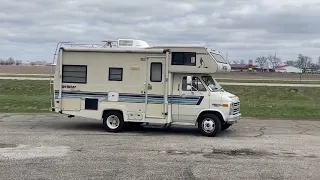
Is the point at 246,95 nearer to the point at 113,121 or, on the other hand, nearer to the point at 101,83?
the point at 113,121

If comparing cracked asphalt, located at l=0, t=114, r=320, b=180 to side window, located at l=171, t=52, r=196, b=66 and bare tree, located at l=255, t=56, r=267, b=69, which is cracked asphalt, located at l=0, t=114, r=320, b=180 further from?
bare tree, located at l=255, t=56, r=267, b=69

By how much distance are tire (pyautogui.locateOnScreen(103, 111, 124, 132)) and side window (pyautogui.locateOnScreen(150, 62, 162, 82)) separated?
1539 mm

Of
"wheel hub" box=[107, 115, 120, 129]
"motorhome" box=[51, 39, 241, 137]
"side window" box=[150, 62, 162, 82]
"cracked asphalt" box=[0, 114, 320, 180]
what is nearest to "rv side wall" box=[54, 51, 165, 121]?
"motorhome" box=[51, 39, 241, 137]

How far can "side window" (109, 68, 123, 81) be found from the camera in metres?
13.4

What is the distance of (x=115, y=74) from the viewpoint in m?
13.5

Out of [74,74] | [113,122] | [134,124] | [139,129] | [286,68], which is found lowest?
[139,129]

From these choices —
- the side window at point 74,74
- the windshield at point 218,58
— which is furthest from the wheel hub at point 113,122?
the windshield at point 218,58

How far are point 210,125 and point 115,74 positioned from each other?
131 inches

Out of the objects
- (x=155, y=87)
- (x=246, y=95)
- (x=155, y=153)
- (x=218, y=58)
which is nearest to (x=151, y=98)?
(x=155, y=87)

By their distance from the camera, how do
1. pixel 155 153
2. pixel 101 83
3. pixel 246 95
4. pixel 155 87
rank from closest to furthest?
pixel 155 153, pixel 155 87, pixel 101 83, pixel 246 95

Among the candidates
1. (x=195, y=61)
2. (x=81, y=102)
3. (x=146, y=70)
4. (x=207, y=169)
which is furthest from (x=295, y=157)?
(x=81, y=102)

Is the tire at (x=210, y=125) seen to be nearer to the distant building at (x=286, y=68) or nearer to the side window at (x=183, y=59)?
the side window at (x=183, y=59)

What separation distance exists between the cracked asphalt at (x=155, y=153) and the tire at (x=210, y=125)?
318mm

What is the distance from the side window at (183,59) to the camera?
12968 mm
